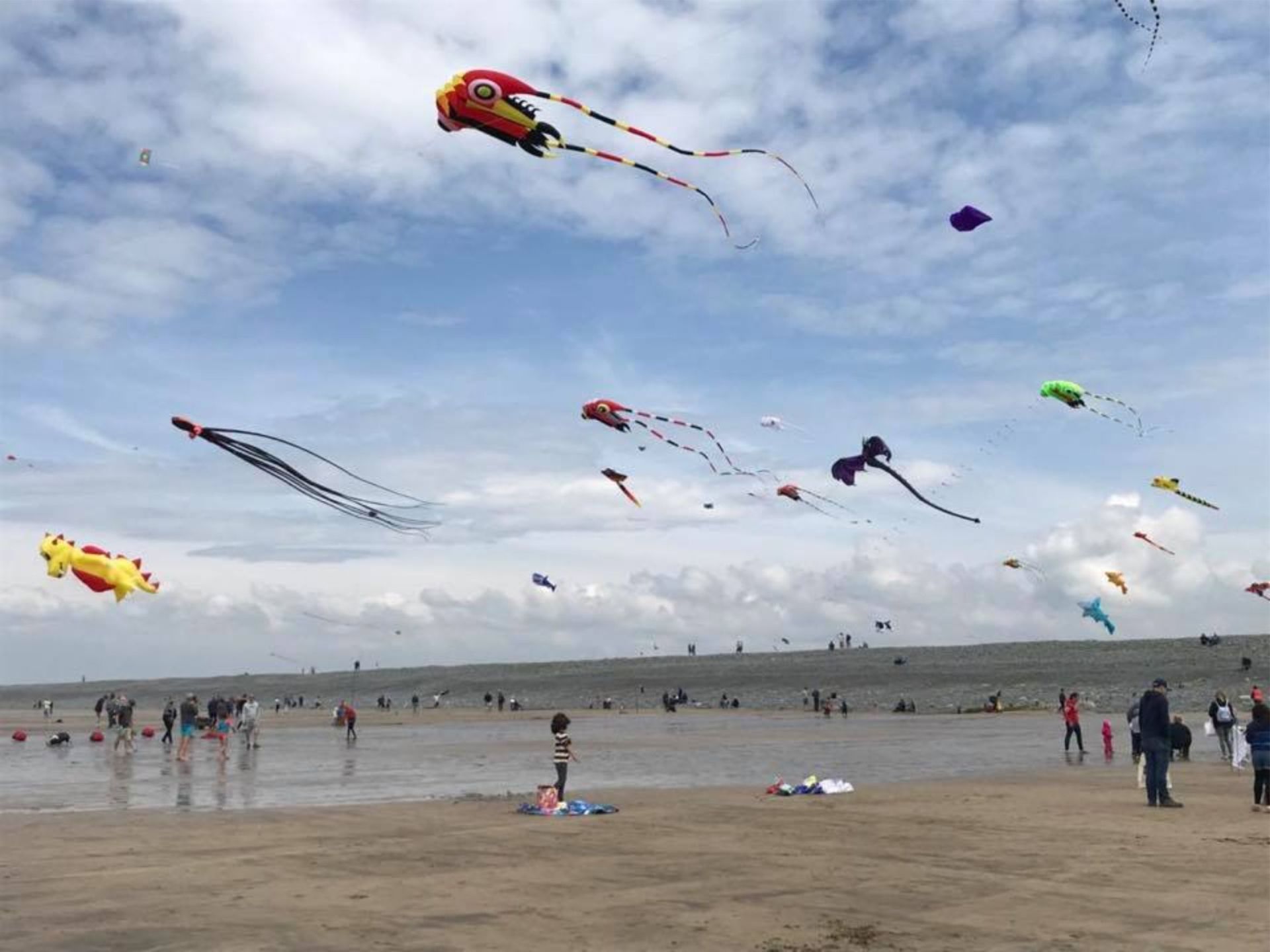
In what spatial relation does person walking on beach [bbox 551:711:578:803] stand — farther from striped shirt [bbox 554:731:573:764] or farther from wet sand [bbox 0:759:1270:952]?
wet sand [bbox 0:759:1270:952]

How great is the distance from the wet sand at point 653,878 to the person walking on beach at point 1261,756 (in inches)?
15.9

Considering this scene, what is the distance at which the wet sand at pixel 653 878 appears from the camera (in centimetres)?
959

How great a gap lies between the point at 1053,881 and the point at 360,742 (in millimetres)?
32088

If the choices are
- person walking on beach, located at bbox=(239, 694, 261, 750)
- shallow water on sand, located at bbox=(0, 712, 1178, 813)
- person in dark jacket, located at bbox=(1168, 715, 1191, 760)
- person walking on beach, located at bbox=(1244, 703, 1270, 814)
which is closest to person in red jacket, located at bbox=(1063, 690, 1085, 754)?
shallow water on sand, located at bbox=(0, 712, 1178, 813)

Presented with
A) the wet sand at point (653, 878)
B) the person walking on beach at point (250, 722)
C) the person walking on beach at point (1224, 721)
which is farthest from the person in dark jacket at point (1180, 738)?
the person walking on beach at point (250, 722)

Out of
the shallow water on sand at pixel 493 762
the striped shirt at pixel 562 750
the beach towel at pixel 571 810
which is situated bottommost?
the shallow water on sand at pixel 493 762

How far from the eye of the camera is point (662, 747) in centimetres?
3516

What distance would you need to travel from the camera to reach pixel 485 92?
55.5 ft

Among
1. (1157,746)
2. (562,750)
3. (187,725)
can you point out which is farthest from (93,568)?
(1157,746)

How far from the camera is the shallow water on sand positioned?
22.0 m

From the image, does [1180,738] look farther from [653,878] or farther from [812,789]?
[653,878]

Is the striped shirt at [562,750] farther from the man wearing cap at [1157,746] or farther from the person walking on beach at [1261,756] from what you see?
the person walking on beach at [1261,756]

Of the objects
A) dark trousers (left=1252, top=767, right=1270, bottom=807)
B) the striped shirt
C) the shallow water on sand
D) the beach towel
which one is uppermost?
the striped shirt

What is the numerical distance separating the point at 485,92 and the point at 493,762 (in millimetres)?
18483
